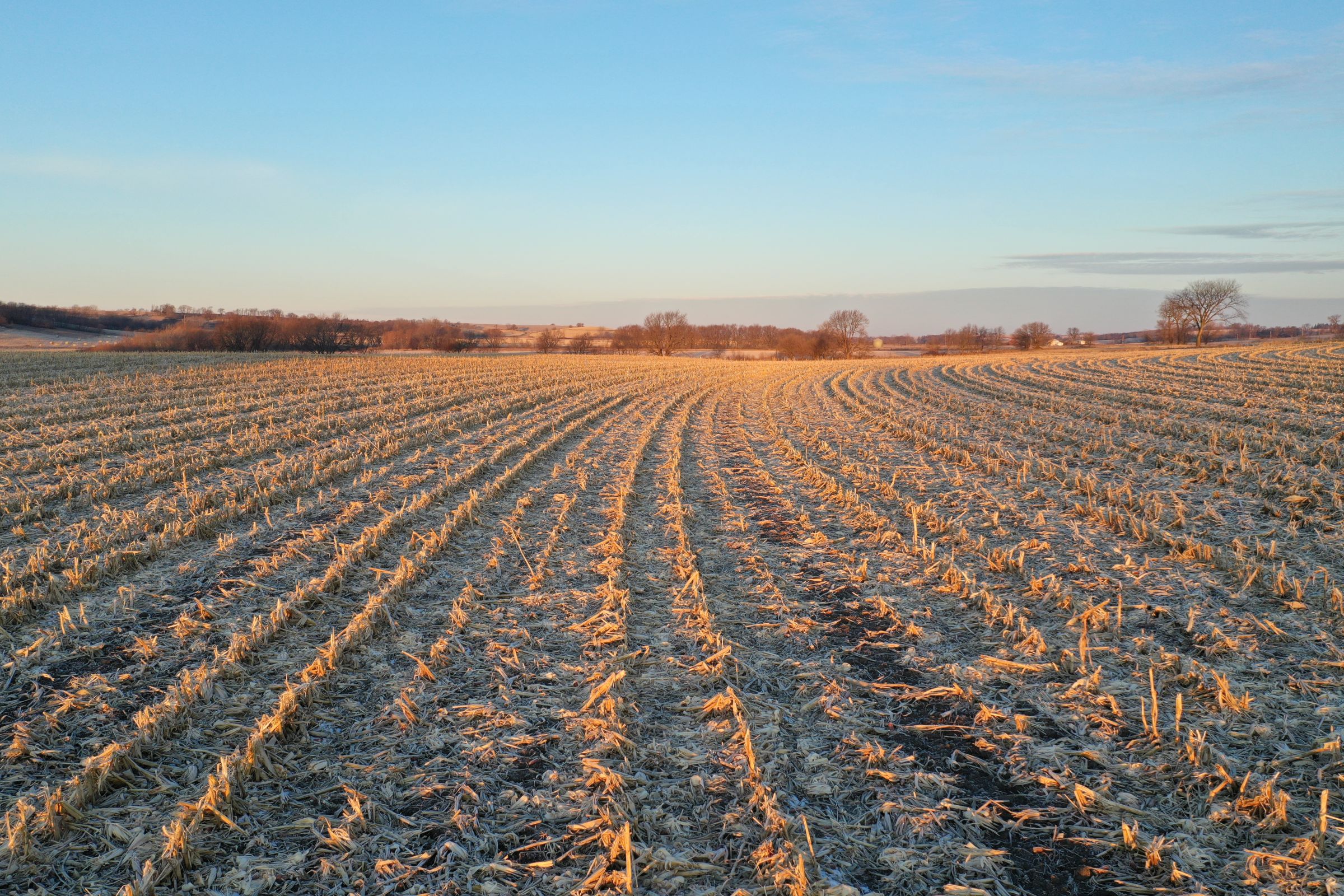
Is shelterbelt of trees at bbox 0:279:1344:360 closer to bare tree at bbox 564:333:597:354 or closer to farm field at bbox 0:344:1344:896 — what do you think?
bare tree at bbox 564:333:597:354

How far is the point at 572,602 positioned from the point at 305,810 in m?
3.22

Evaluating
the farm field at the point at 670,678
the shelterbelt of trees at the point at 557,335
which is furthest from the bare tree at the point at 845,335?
the farm field at the point at 670,678

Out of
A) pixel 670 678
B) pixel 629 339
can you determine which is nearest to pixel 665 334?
pixel 629 339

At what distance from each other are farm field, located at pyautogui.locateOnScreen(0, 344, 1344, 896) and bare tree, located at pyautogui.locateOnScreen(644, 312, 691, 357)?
89496mm

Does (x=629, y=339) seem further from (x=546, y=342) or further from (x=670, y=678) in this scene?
(x=670, y=678)

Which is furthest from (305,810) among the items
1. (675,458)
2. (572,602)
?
(675,458)

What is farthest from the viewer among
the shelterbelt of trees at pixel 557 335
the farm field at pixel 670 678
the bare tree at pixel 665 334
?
the bare tree at pixel 665 334

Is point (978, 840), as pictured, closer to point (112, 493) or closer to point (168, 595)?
point (168, 595)

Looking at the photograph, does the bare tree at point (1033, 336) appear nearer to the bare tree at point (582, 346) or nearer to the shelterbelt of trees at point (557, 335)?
the shelterbelt of trees at point (557, 335)

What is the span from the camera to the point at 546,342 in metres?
93.4

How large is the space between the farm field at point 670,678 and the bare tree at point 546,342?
263 ft

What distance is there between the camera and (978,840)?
371cm

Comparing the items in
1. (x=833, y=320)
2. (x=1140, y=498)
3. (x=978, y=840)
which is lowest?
(x=978, y=840)

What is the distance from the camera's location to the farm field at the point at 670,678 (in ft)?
11.8
